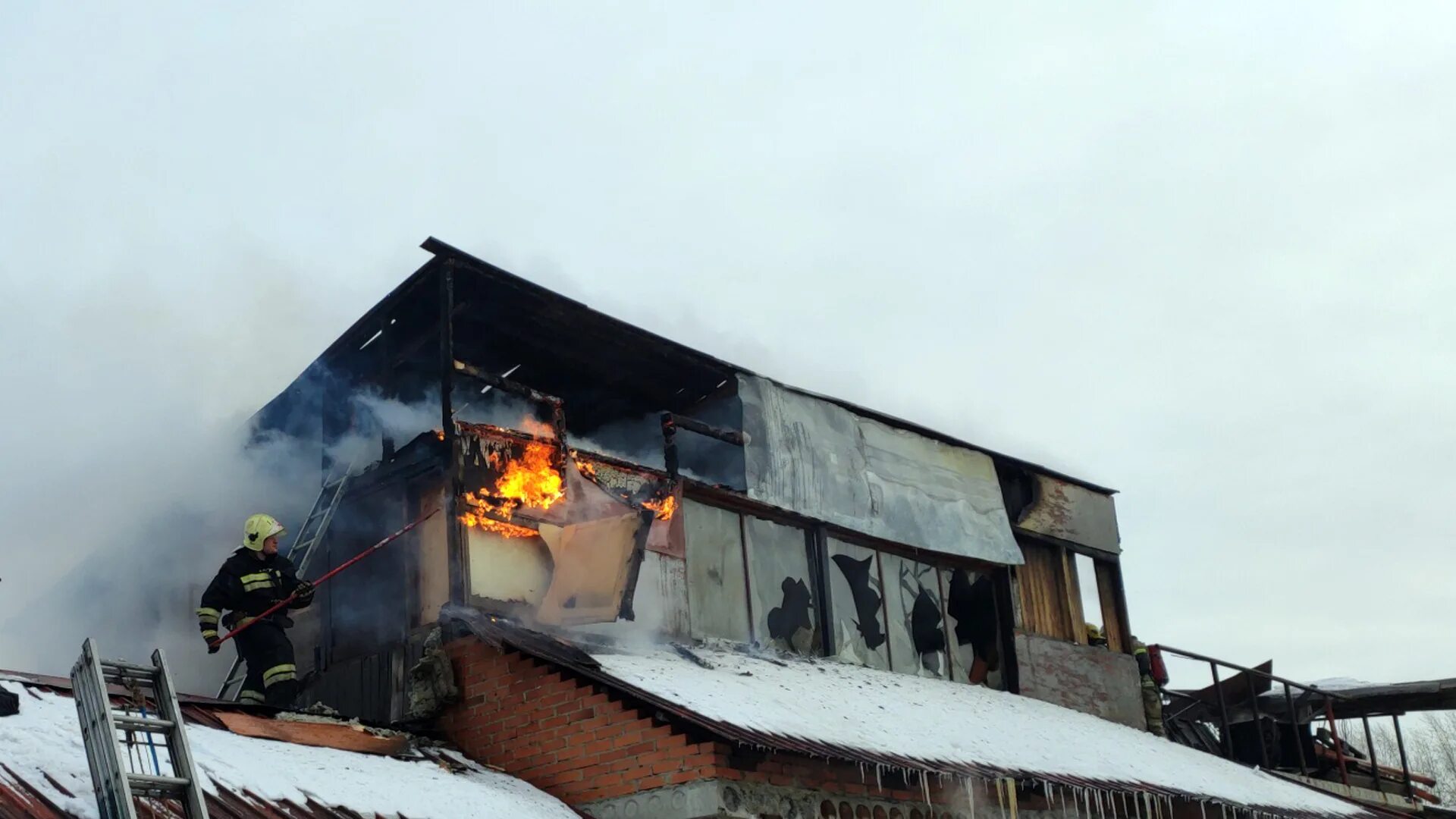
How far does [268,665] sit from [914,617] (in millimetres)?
7118

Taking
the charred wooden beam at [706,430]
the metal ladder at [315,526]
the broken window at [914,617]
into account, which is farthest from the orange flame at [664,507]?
the broken window at [914,617]

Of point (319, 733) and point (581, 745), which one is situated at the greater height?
point (319, 733)

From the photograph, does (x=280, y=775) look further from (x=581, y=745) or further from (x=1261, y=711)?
(x=1261, y=711)

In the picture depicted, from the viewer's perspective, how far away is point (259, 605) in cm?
1080

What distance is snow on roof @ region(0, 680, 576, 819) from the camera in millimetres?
6617

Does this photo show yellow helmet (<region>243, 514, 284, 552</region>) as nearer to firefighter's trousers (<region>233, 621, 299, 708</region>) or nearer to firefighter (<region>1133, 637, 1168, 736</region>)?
firefighter's trousers (<region>233, 621, 299, 708</region>)

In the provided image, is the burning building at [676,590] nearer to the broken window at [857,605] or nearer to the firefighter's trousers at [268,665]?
the broken window at [857,605]

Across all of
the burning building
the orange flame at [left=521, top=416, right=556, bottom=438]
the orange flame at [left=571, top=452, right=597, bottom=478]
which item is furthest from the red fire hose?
the orange flame at [left=571, top=452, right=597, bottom=478]

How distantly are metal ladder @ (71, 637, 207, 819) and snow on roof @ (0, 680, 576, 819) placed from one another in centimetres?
50

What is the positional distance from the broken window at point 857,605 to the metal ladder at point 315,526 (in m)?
4.99

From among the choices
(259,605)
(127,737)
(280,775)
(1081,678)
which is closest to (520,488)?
(259,605)

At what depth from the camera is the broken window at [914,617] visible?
14773 mm

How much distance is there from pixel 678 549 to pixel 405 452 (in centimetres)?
261

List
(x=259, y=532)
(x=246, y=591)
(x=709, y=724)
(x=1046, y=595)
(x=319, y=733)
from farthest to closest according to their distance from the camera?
(x=1046, y=595), (x=259, y=532), (x=246, y=591), (x=319, y=733), (x=709, y=724)
